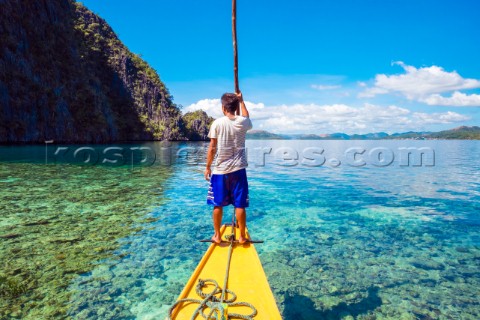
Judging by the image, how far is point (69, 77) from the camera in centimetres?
8262

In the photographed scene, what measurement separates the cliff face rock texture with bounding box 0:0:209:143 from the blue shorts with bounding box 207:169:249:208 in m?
71.8

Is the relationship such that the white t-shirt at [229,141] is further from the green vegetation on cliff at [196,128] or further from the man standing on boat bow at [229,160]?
the green vegetation on cliff at [196,128]

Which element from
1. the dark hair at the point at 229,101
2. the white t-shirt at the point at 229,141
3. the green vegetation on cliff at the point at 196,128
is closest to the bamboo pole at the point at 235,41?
the dark hair at the point at 229,101

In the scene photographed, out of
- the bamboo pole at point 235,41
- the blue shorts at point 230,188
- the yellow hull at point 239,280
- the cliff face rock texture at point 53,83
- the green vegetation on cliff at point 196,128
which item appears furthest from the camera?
the green vegetation on cliff at point 196,128

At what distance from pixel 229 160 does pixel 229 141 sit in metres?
0.34

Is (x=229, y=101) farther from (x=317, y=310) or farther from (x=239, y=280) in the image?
(x=317, y=310)


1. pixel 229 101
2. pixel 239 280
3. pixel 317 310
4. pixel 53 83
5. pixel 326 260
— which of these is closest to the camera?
pixel 239 280

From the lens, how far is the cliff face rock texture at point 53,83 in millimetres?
62906

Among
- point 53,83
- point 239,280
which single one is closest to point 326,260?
point 239,280

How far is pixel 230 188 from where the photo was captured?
5363 millimetres

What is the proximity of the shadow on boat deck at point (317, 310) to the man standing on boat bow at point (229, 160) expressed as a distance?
154cm

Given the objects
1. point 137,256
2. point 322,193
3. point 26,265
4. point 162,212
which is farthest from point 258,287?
point 322,193

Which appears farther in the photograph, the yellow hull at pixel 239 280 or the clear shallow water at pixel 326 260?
the clear shallow water at pixel 326 260

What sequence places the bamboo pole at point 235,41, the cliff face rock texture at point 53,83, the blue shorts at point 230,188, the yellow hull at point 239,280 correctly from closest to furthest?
the yellow hull at point 239,280
the blue shorts at point 230,188
the bamboo pole at point 235,41
the cliff face rock texture at point 53,83
